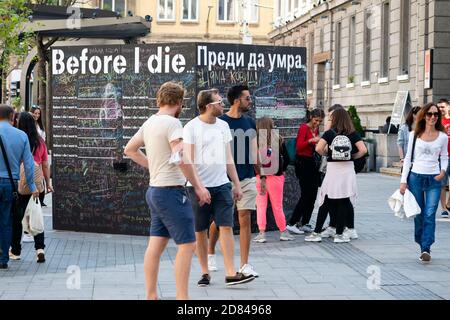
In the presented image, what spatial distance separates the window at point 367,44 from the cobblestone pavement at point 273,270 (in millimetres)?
23235

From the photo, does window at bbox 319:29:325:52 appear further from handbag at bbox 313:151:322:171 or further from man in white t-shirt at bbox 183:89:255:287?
man in white t-shirt at bbox 183:89:255:287

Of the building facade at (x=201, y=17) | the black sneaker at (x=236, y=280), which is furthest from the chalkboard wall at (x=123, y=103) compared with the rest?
the building facade at (x=201, y=17)

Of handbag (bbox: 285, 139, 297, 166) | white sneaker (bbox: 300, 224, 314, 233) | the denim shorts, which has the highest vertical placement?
handbag (bbox: 285, 139, 297, 166)

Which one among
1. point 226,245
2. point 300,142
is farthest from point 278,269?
point 300,142

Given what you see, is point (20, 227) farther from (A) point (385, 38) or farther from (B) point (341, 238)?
(A) point (385, 38)

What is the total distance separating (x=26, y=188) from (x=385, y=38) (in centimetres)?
2578

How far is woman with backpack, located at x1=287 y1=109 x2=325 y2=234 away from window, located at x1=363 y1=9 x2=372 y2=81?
2360 centimetres

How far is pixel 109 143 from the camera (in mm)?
14500

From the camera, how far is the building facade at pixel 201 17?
2640 inches

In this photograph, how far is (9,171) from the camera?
36.5 feet

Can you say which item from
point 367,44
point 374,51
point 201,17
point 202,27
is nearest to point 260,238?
point 374,51

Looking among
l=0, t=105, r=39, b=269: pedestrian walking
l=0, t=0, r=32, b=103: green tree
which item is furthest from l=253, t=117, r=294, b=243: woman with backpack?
l=0, t=0, r=32, b=103: green tree

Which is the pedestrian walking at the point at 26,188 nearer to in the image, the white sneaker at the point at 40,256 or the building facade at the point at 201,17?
the white sneaker at the point at 40,256

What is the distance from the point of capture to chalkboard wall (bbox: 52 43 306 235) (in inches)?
548
